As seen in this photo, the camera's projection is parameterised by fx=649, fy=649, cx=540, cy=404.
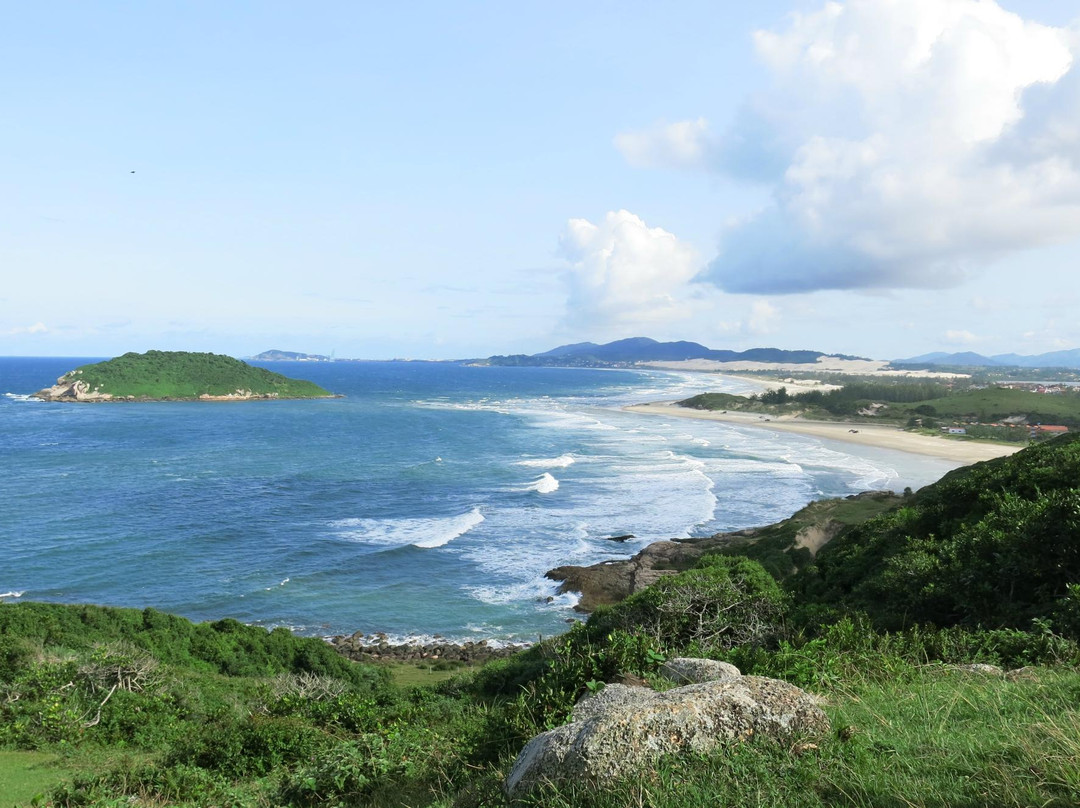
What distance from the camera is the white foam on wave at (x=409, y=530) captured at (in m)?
36.7

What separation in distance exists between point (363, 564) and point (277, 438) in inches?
1803

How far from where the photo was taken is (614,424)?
9025 cm

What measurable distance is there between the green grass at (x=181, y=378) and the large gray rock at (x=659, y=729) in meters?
138

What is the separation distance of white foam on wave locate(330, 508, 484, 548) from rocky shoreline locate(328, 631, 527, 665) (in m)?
10.2

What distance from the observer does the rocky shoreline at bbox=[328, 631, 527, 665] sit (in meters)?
24.2

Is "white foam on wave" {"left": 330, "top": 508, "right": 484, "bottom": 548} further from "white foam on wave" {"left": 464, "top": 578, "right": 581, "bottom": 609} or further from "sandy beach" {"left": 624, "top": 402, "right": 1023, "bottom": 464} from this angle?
"sandy beach" {"left": 624, "top": 402, "right": 1023, "bottom": 464}

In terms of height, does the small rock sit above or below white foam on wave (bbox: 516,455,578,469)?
above

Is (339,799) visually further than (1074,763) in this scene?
Yes

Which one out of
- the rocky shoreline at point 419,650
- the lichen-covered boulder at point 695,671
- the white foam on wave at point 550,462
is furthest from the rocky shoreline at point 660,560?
the white foam on wave at point 550,462

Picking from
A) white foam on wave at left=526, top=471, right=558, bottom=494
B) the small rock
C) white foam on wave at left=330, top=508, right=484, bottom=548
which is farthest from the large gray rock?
white foam on wave at left=526, top=471, right=558, bottom=494

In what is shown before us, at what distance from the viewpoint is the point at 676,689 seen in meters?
5.03

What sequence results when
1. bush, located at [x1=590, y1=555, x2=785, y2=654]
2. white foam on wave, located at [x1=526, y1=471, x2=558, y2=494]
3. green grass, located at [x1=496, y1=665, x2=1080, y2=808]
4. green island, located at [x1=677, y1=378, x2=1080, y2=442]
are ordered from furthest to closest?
green island, located at [x1=677, y1=378, x2=1080, y2=442]
white foam on wave, located at [x1=526, y1=471, x2=558, y2=494]
bush, located at [x1=590, y1=555, x2=785, y2=654]
green grass, located at [x1=496, y1=665, x2=1080, y2=808]

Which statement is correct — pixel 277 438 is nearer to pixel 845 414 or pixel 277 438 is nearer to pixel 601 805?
pixel 601 805

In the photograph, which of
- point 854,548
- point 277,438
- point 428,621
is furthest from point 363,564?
point 277,438
